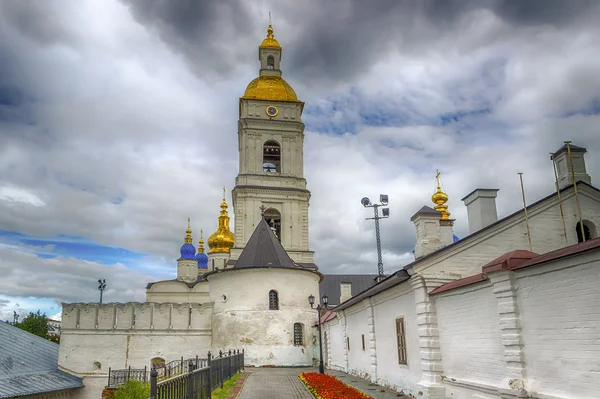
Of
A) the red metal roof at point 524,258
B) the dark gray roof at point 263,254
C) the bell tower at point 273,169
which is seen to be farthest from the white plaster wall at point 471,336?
the bell tower at point 273,169

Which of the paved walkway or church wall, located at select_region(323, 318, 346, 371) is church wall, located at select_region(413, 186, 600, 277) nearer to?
the paved walkway

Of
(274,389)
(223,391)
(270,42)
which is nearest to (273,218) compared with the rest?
(270,42)

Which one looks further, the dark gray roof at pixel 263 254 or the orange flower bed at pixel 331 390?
the dark gray roof at pixel 263 254

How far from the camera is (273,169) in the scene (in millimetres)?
51312

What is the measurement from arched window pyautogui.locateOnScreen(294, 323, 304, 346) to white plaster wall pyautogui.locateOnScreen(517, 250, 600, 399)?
24.4 m

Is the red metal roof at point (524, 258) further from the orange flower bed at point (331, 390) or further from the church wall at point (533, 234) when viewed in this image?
the orange flower bed at point (331, 390)

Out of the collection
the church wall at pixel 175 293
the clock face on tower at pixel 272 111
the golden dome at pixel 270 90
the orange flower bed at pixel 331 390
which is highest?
the golden dome at pixel 270 90

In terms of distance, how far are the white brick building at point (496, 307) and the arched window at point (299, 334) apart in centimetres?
1227

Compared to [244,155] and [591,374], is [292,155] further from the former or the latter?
[591,374]

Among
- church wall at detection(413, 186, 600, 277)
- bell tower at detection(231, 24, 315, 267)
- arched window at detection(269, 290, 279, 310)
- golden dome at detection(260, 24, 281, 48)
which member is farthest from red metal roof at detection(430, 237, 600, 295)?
golden dome at detection(260, 24, 281, 48)

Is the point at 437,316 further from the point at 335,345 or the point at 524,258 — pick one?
the point at 335,345

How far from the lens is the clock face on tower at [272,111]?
5125 centimetres

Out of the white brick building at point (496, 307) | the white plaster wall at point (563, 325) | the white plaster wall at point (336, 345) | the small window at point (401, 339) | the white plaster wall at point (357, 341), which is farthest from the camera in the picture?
the white plaster wall at point (336, 345)

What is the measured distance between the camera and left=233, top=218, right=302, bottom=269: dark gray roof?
33.5 meters
